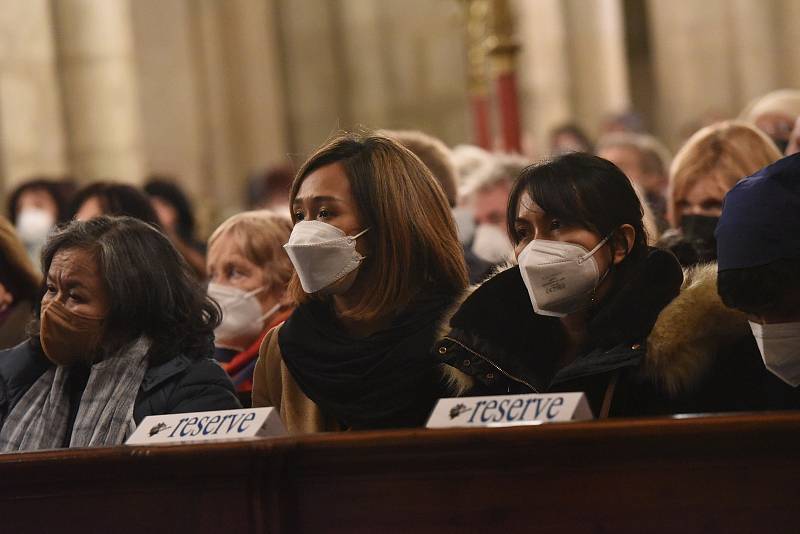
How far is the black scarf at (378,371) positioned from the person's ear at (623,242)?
521mm

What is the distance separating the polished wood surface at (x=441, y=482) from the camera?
2.75 metres

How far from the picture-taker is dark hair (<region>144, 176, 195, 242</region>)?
8.13 m

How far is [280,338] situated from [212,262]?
3.83 ft

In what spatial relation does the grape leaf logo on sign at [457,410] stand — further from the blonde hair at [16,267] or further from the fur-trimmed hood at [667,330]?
the blonde hair at [16,267]

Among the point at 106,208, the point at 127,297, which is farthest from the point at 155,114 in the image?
the point at 127,297

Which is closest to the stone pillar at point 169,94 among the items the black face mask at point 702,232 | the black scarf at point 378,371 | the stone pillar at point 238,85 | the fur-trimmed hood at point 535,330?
the stone pillar at point 238,85

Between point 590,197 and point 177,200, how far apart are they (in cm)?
488

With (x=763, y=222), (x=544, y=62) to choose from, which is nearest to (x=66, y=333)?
(x=763, y=222)

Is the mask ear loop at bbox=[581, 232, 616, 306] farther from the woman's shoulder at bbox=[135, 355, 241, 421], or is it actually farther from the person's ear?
the woman's shoulder at bbox=[135, 355, 241, 421]

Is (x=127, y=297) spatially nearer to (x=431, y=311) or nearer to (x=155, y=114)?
(x=431, y=311)

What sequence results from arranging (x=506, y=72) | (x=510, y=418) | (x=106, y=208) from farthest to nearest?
1. (x=506, y=72)
2. (x=106, y=208)
3. (x=510, y=418)

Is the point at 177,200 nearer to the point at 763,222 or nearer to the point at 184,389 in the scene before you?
A: the point at 184,389

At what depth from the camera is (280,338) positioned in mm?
4062

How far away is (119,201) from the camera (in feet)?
19.9
